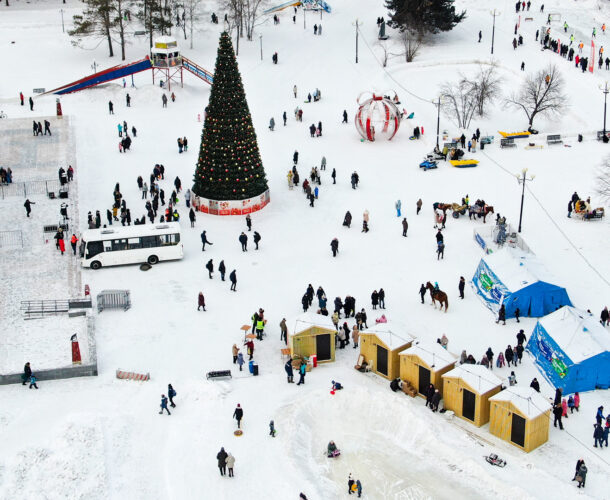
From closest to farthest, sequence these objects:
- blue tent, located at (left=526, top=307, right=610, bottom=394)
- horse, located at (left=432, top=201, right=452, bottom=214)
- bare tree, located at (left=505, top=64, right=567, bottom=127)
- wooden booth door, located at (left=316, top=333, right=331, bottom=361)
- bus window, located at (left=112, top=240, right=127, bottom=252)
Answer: blue tent, located at (left=526, top=307, right=610, bottom=394) → wooden booth door, located at (left=316, top=333, right=331, bottom=361) → bus window, located at (left=112, top=240, right=127, bottom=252) → horse, located at (left=432, top=201, right=452, bottom=214) → bare tree, located at (left=505, top=64, right=567, bottom=127)

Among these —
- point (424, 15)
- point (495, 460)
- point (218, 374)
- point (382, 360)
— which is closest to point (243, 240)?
point (218, 374)

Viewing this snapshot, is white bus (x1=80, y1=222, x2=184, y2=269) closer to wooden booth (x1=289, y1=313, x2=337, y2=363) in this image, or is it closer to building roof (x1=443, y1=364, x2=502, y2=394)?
wooden booth (x1=289, y1=313, x2=337, y2=363)

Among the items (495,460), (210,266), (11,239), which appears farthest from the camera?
(11,239)

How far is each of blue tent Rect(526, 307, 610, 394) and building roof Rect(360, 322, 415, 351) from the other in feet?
14.6

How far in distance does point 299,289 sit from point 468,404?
10.2m

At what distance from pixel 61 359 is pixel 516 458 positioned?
14.9 meters

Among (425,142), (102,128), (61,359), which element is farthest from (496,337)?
(102,128)

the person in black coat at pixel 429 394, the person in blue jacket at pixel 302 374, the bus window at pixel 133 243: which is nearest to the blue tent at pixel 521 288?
the person in black coat at pixel 429 394

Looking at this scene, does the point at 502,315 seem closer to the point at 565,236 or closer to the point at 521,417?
the point at 521,417

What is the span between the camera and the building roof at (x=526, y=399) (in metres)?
27.2

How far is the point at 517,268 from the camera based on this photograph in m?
35.2

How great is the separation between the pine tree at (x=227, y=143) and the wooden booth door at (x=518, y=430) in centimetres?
2041

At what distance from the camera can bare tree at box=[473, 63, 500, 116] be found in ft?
187

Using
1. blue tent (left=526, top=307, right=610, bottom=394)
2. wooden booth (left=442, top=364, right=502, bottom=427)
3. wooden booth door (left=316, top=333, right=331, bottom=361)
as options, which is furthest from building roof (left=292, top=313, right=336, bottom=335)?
blue tent (left=526, top=307, right=610, bottom=394)
